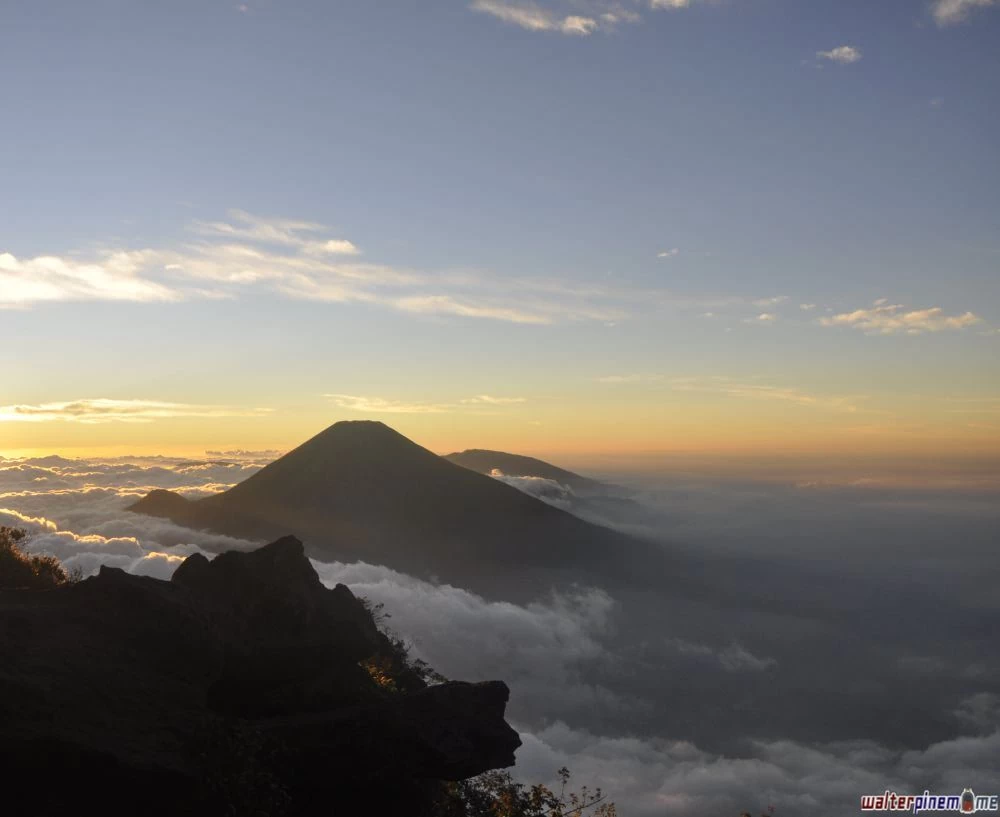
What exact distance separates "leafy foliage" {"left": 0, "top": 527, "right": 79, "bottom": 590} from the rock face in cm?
647

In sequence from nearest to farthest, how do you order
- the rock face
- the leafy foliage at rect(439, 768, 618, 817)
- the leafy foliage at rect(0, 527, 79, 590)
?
the rock face
the leafy foliage at rect(439, 768, 618, 817)
the leafy foliage at rect(0, 527, 79, 590)

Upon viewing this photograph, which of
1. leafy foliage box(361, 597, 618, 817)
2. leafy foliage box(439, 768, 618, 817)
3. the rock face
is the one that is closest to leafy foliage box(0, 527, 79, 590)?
the rock face

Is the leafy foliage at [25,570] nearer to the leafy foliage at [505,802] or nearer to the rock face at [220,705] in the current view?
the rock face at [220,705]

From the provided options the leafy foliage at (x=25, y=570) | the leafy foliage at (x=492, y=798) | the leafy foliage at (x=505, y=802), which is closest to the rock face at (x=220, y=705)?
the leafy foliage at (x=492, y=798)

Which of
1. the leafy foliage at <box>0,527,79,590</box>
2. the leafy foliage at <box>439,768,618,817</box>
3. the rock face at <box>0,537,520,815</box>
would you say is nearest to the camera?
the rock face at <box>0,537,520,815</box>

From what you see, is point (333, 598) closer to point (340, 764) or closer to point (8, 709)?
point (340, 764)

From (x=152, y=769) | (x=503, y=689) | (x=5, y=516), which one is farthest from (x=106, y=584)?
(x=5, y=516)

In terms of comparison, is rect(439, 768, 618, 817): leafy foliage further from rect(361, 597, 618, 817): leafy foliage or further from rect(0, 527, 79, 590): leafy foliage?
rect(0, 527, 79, 590): leafy foliage

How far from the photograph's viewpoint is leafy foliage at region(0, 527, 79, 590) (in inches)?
1097

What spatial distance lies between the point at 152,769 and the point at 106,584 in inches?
266

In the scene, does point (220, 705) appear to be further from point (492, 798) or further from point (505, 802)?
point (492, 798)

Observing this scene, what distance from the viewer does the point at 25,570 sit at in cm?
2864

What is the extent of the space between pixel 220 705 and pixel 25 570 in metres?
12.3

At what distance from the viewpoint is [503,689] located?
85.4ft
